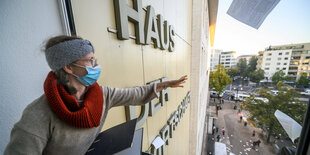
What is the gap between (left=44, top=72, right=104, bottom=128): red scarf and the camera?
23.3 inches

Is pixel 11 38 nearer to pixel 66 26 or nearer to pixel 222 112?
pixel 66 26

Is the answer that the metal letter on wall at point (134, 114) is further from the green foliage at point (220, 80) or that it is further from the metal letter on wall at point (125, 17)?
the green foliage at point (220, 80)

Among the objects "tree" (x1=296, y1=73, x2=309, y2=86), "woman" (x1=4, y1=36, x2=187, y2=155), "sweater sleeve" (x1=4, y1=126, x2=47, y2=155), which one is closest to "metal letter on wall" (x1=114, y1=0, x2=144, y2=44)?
"woman" (x1=4, y1=36, x2=187, y2=155)

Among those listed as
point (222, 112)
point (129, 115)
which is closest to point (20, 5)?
point (129, 115)

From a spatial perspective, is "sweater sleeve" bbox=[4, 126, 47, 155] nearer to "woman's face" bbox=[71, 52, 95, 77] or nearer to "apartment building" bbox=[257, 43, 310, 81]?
"woman's face" bbox=[71, 52, 95, 77]

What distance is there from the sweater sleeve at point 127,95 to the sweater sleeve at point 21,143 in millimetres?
481

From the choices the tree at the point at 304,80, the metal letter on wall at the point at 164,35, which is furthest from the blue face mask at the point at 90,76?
the tree at the point at 304,80

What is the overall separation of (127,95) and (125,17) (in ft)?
3.41

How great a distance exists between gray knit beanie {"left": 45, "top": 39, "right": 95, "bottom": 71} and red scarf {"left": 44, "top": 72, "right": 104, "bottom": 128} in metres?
0.07

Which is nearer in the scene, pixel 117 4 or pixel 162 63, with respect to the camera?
pixel 117 4

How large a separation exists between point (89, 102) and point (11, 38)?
650mm

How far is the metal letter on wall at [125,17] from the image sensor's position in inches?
52.9

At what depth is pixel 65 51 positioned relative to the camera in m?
0.68

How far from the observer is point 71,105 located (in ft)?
2.20
